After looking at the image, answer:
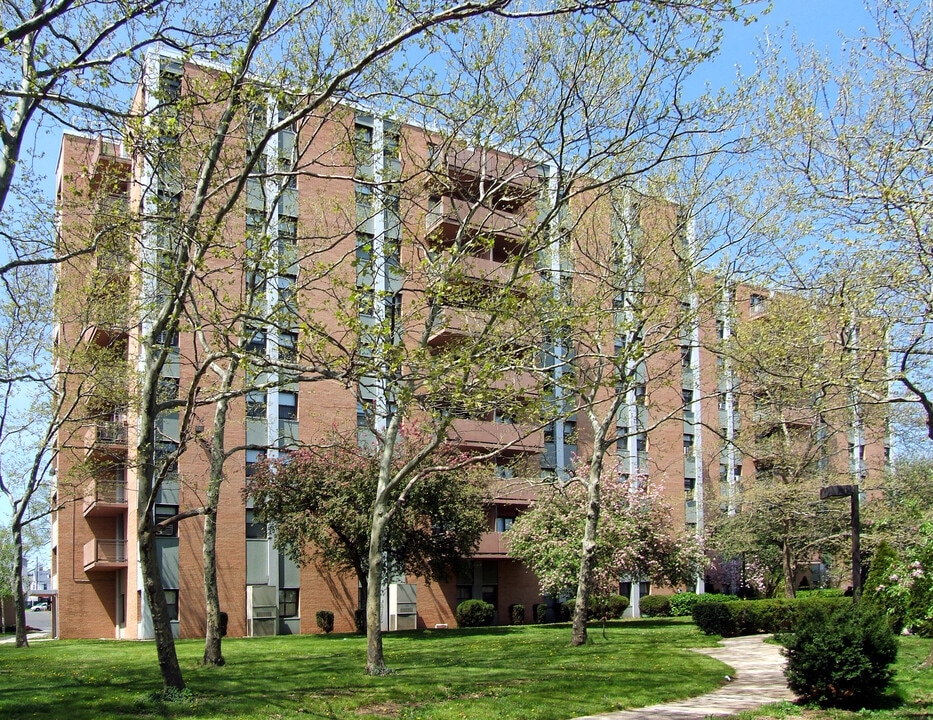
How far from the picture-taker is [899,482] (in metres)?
34.8

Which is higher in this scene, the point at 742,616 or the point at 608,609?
the point at 742,616

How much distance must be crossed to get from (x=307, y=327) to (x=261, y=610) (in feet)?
76.6

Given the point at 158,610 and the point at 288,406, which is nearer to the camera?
the point at 158,610

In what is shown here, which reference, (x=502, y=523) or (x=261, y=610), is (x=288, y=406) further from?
(x=502, y=523)

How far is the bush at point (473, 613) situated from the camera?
1355 inches

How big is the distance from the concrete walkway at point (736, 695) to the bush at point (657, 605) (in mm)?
21369

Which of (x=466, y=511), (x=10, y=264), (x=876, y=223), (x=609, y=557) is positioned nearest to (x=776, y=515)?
(x=609, y=557)

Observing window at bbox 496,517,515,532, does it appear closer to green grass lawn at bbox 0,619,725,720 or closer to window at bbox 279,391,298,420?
window at bbox 279,391,298,420

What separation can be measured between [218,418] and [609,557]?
48.7 ft

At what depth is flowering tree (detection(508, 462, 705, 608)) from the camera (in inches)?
1136

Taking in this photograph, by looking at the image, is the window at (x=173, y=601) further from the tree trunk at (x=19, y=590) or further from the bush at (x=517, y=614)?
the bush at (x=517, y=614)

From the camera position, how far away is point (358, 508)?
25328 mm

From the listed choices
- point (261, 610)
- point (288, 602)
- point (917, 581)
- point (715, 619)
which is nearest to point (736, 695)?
point (917, 581)

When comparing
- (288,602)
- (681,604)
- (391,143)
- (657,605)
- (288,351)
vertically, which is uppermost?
(391,143)
